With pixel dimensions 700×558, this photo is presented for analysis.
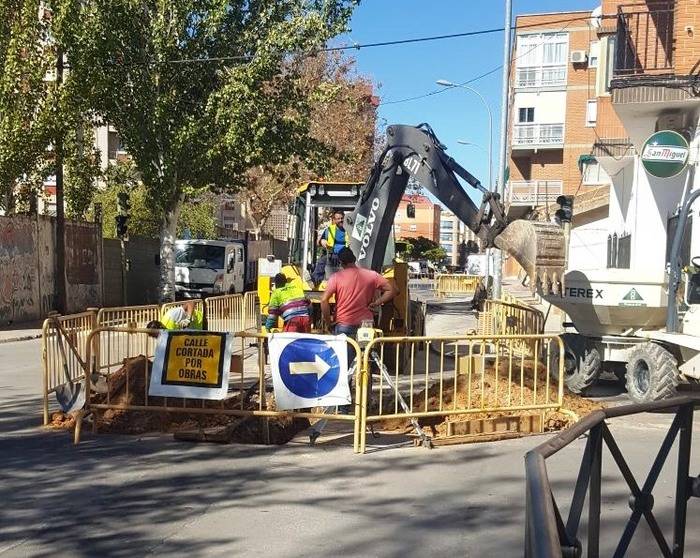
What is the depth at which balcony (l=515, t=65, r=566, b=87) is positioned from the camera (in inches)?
2004

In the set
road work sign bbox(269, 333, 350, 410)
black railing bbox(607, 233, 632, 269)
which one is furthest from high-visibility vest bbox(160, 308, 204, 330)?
black railing bbox(607, 233, 632, 269)

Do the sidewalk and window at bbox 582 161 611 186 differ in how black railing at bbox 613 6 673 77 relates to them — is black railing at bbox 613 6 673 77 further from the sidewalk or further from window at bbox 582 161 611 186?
the sidewalk

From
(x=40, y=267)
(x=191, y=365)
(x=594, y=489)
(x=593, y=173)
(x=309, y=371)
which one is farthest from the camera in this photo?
(x=593, y=173)

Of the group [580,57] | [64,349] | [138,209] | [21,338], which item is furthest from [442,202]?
[580,57]

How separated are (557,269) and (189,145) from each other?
15.0 metres

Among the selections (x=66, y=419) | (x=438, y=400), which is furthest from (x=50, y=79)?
(x=438, y=400)

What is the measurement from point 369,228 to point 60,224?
46.3ft

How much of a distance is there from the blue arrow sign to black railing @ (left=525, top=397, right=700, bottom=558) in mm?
3525

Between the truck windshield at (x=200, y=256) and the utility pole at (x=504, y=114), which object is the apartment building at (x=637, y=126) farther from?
the truck windshield at (x=200, y=256)

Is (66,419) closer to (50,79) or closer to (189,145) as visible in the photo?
(189,145)

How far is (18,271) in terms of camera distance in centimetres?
2173

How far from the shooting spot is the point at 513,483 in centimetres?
653

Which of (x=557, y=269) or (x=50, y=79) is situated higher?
(x=50, y=79)

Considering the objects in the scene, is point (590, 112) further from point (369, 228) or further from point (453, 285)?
point (369, 228)
